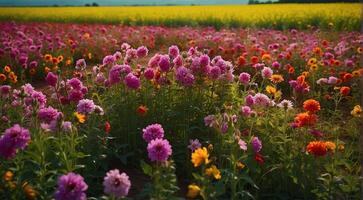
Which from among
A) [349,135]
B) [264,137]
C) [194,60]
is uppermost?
[194,60]

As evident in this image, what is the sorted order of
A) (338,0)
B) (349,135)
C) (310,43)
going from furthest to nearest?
(338,0)
(310,43)
(349,135)

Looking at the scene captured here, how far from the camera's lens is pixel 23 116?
3.82 m

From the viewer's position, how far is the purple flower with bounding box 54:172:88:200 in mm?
2184

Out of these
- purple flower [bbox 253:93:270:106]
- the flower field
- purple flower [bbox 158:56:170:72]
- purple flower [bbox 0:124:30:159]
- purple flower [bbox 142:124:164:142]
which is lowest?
the flower field

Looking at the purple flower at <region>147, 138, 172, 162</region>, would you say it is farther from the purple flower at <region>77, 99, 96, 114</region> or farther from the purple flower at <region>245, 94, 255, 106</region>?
the purple flower at <region>245, 94, 255, 106</region>

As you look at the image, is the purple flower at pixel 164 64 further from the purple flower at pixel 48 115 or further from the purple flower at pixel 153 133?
the purple flower at pixel 153 133

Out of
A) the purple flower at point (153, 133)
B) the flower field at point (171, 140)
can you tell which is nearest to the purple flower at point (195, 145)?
the flower field at point (171, 140)

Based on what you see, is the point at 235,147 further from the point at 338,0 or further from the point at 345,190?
the point at 338,0

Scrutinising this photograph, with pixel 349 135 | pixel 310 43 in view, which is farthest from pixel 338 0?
pixel 349 135

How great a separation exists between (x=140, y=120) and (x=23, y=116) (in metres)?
1.08

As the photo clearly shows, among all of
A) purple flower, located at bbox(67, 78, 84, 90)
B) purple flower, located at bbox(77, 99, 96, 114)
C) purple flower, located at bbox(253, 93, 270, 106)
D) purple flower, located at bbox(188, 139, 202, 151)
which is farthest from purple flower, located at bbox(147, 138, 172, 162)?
purple flower, located at bbox(67, 78, 84, 90)

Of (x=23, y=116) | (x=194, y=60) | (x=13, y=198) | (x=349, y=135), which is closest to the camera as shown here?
(x=13, y=198)

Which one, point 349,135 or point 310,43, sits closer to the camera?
point 349,135

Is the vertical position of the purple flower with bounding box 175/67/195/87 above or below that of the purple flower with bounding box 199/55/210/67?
below
